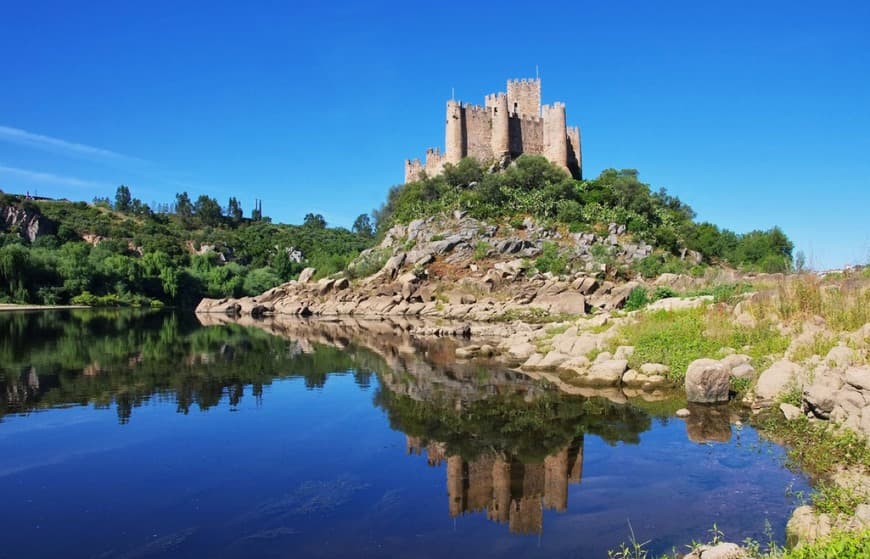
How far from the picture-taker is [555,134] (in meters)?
61.2

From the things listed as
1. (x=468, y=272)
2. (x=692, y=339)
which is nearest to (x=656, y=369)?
(x=692, y=339)

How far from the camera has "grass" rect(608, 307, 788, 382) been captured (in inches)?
585

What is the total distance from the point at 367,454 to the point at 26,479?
17.4 feet

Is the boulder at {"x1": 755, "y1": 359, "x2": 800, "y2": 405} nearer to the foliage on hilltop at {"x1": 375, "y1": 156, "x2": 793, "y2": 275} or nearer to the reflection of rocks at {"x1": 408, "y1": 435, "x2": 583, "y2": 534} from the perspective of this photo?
the reflection of rocks at {"x1": 408, "y1": 435, "x2": 583, "y2": 534}

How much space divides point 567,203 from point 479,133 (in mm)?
11721

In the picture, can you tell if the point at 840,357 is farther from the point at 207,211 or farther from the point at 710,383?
the point at 207,211

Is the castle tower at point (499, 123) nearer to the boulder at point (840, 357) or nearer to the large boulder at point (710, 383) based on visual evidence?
the large boulder at point (710, 383)

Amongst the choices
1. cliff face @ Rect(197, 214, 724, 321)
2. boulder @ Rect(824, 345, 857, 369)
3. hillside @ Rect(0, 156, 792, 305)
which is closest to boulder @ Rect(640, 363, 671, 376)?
boulder @ Rect(824, 345, 857, 369)

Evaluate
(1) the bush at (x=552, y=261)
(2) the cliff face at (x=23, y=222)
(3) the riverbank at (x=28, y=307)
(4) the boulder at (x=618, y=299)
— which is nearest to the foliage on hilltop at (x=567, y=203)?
(1) the bush at (x=552, y=261)

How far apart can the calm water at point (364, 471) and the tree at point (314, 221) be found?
122582 mm

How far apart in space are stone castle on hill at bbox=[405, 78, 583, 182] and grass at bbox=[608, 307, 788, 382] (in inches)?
1728

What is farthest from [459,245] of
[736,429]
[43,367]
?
[736,429]

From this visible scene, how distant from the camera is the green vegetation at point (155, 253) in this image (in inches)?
2571

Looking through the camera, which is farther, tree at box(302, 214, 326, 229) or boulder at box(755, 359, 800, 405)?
tree at box(302, 214, 326, 229)
